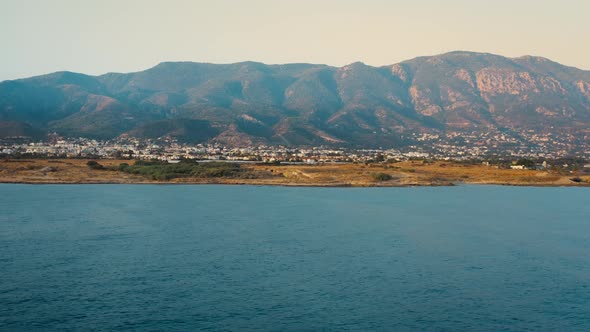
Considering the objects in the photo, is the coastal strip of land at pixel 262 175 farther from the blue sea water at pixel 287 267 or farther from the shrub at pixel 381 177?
the blue sea water at pixel 287 267

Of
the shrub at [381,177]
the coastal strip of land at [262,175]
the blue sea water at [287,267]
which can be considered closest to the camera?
the blue sea water at [287,267]

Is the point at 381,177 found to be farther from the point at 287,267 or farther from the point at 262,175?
the point at 287,267

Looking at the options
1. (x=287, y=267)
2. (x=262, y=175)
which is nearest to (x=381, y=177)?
(x=262, y=175)

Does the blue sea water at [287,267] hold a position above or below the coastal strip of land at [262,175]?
below

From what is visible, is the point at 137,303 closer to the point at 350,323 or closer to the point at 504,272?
the point at 350,323

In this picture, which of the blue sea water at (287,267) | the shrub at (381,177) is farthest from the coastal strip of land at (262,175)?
the blue sea water at (287,267)

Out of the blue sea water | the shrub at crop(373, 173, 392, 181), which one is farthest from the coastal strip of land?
the blue sea water

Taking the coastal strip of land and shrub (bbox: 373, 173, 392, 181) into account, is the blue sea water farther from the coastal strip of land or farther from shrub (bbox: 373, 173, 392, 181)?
shrub (bbox: 373, 173, 392, 181)

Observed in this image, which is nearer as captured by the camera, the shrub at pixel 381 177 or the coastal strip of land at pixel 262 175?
the coastal strip of land at pixel 262 175
